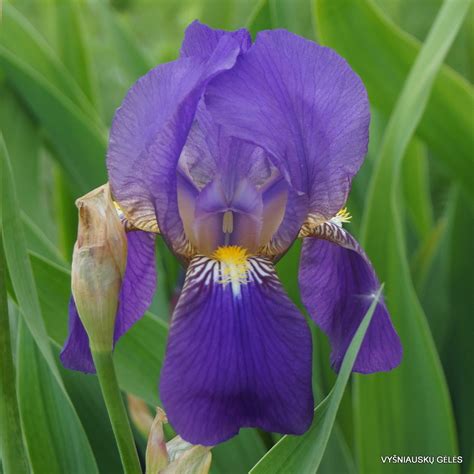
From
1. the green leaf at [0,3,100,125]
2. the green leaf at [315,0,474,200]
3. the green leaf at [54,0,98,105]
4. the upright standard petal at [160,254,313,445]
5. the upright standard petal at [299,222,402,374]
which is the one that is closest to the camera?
the upright standard petal at [160,254,313,445]

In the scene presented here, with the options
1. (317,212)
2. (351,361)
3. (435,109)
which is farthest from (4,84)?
(351,361)

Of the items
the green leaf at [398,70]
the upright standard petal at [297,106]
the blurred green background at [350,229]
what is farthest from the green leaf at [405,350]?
the upright standard petal at [297,106]

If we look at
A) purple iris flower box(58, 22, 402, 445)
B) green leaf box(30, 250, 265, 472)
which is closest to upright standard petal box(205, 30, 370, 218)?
purple iris flower box(58, 22, 402, 445)

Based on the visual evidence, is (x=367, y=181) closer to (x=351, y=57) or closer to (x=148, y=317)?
(x=351, y=57)

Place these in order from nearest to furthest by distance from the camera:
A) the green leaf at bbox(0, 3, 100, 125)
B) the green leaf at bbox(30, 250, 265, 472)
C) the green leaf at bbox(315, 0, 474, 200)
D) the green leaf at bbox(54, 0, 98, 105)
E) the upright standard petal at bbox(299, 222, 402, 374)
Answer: the upright standard petal at bbox(299, 222, 402, 374) → the green leaf at bbox(30, 250, 265, 472) → the green leaf at bbox(315, 0, 474, 200) → the green leaf at bbox(0, 3, 100, 125) → the green leaf at bbox(54, 0, 98, 105)

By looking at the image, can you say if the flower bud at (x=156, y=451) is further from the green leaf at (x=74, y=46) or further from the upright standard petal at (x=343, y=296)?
the green leaf at (x=74, y=46)

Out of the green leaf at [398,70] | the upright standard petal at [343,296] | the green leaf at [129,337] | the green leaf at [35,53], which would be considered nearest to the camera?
the upright standard petal at [343,296]

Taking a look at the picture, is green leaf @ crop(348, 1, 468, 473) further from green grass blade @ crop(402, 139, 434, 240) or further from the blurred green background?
green grass blade @ crop(402, 139, 434, 240)

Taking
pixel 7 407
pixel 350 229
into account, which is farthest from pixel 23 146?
pixel 7 407
